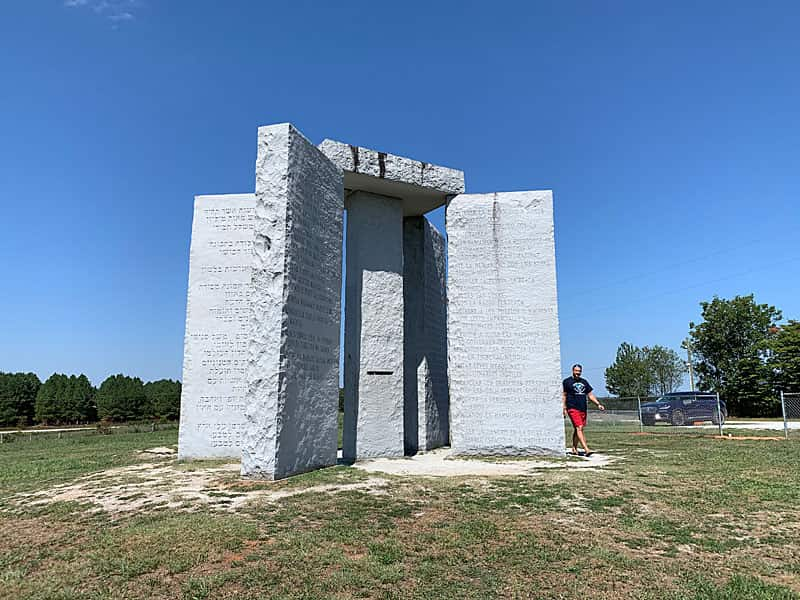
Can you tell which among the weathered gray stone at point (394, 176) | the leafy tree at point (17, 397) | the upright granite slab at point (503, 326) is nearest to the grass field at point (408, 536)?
the upright granite slab at point (503, 326)

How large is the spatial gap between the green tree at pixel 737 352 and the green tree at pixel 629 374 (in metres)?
8.15

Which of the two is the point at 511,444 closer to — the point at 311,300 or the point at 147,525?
the point at 311,300

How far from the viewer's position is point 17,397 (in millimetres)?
37375

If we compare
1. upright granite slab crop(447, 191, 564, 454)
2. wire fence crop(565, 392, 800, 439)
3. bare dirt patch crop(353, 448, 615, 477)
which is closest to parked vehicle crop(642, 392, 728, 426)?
wire fence crop(565, 392, 800, 439)

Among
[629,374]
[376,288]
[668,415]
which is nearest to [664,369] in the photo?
[629,374]

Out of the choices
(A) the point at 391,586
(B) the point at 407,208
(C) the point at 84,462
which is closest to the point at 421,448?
(B) the point at 407,208

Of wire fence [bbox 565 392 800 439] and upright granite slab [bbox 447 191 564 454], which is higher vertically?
upright granite slab [bbox 447 191 564 454]

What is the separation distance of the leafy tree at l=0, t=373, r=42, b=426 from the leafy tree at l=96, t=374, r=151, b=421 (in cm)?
551

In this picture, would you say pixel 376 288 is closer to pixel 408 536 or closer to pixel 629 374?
pixel 408 536

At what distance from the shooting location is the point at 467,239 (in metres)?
11.2

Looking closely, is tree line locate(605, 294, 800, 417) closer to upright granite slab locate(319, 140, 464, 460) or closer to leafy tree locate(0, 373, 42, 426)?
upright granite slab locate(319, 140, 464, 460)

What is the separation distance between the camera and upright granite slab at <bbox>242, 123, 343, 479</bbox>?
7.63m

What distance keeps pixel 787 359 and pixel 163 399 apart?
39.5m

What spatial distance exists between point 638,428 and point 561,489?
1310 centimetres
